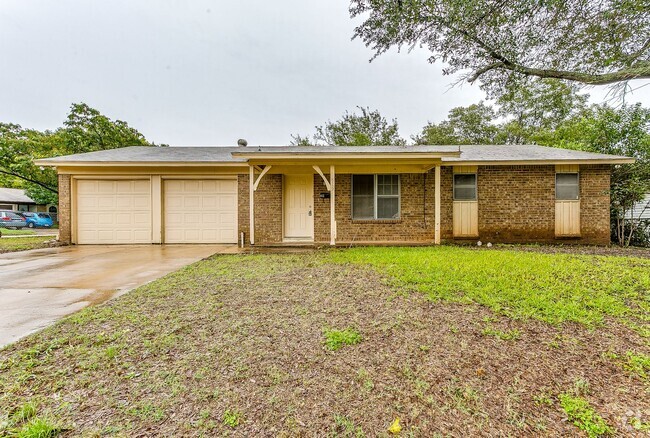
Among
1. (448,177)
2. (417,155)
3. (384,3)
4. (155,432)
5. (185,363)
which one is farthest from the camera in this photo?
(448,177)

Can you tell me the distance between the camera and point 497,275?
4.49 meters

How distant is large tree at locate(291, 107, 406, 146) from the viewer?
26.7m

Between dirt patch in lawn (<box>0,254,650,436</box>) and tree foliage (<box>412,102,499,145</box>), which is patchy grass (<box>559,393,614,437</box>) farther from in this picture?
tree foliage (<box>412,102,499,145</box>)

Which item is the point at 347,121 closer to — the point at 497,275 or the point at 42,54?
the point at 42,54

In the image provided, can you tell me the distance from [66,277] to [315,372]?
545 cm

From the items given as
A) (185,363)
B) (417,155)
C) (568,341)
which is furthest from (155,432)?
(417,155)

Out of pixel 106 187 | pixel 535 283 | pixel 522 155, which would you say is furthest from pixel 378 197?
pixel 106 187

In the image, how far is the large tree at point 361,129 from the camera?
2667 cm

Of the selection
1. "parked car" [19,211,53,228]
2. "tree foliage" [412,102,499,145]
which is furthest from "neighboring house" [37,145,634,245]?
"parked car" [19,211,53,228]

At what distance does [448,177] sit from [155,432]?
938 centimetres

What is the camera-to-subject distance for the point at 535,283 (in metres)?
4.07

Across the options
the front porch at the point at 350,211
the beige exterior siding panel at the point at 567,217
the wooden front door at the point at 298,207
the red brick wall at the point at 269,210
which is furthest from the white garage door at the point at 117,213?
the beige exterior siding panel at the point at 567,217

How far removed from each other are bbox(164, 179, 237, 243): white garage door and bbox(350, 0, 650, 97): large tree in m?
6.27

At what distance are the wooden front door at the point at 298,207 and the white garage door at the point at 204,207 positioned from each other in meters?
1.77
